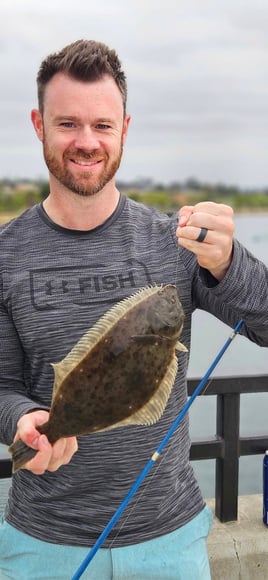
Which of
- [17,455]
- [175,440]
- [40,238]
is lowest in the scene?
[175,440]

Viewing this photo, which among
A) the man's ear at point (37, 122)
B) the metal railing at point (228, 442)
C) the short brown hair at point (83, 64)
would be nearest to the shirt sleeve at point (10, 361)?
the man's ear at point (37, 122)

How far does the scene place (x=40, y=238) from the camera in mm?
2584

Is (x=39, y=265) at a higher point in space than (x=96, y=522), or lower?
higher

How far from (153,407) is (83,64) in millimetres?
1303

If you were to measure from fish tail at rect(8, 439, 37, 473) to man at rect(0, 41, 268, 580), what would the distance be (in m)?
0.29

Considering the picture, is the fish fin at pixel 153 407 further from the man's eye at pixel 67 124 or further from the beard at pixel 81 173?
the man's eye at pixel 67 124

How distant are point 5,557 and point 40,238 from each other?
1.24 metres

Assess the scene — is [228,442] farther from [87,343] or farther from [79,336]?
[87,343]

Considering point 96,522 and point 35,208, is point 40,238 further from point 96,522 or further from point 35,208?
point 96,522

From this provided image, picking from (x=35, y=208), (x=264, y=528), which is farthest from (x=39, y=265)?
(x=264, y=528)

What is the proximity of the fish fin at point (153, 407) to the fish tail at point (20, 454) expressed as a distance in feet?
0.78

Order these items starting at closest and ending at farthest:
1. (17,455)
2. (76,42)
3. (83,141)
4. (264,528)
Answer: (17,455) → (83,141) → (76,42) → (264,528)

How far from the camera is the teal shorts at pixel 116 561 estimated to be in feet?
7.80

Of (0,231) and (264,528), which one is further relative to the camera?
(264,528)
